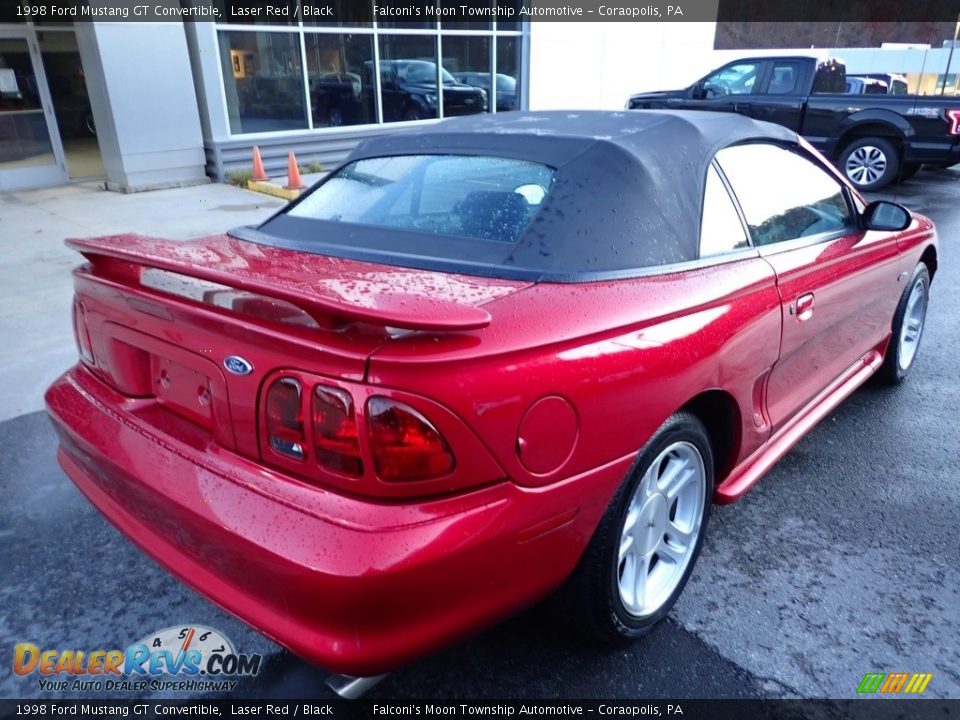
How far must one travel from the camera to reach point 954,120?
979cm

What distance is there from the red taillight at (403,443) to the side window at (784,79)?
11.4 m

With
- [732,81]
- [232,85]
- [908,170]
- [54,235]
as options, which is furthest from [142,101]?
[908,170]

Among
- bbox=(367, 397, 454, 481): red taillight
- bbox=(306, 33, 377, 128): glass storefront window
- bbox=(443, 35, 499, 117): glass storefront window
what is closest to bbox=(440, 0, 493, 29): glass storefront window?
bbox=(443, 35, 499, 117): glass storefront window

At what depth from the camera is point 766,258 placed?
2615mm

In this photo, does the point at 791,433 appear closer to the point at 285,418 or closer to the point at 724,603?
the point at 724,603

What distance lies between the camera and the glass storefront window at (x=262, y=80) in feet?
35.3

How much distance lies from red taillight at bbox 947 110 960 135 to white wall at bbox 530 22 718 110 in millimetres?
7387

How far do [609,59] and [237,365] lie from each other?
52.3 feet

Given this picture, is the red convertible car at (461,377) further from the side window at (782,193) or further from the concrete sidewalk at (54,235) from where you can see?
the concrete sidewalk at (54,235)

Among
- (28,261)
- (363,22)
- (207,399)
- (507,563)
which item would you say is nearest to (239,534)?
(207,399)

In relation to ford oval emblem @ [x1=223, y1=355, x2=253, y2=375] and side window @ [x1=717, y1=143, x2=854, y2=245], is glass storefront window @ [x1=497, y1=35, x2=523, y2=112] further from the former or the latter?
ford oval emblem @ [x1=223, y1=355, x2=253, y2=375]

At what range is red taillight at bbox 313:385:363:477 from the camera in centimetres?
159

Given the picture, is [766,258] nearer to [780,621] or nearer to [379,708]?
[780,621]

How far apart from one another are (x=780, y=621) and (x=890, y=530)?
2.71 feet
